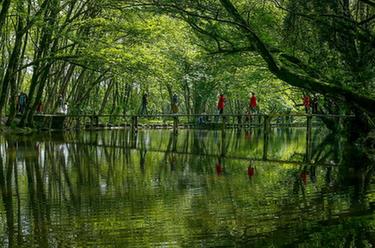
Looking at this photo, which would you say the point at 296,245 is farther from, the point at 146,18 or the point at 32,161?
the point at 146,18

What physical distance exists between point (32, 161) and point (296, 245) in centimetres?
942

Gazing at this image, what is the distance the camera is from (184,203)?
804 cm

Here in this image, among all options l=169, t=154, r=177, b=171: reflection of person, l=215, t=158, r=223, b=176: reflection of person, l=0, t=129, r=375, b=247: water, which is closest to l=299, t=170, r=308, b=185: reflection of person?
l=0, t=129, r=375, b=247: water

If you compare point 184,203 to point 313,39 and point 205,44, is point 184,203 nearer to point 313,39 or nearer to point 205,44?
point 313,39

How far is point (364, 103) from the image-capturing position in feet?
41.9

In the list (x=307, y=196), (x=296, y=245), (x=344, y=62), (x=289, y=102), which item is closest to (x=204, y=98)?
(x=289, y=102)

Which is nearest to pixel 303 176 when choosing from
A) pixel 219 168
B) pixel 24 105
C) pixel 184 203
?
pixel 219 168

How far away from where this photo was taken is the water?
19.5 feet

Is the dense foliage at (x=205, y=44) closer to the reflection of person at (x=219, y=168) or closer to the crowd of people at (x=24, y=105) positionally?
the crowd of people at (x=24, y=105)

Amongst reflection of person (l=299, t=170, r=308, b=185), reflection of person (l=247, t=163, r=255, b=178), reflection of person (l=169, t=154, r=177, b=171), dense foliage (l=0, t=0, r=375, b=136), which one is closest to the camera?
reflection of person (l=299, t=170, r=308, b=185)

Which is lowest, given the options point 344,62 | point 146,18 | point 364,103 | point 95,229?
point 95,229

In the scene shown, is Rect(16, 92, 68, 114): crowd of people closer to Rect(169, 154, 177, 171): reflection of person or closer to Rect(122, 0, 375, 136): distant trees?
Rect(122, 0, 375, 136): distant trees

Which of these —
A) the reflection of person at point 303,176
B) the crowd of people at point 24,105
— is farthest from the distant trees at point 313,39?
the crowd of people at point 24,105

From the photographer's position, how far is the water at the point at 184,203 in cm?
593
